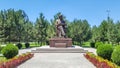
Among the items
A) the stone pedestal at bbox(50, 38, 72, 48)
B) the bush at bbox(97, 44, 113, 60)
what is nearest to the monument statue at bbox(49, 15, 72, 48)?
the stone pedestal at bbox(50, 38, 72, 48)

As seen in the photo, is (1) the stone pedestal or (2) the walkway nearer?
(2) the walkway

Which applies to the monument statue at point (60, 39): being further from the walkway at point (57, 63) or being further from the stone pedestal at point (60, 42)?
the walkway at point (57, 63)

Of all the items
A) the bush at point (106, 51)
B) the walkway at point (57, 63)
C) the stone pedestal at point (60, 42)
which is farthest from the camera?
the stone pedestal at point (60, 42)

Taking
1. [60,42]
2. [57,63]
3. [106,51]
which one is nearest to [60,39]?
[60,42]

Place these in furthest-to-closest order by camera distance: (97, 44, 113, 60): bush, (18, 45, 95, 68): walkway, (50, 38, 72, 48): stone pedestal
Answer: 1. (50, 38, 72, 48): stone pedestal
2. (97, 44, 113, 60): bush
3. (18, 45, 95, 68): walkway

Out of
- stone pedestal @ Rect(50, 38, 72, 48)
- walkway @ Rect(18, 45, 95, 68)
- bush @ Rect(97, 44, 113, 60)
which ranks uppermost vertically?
stone pedestal @ Rect(50, 38, 72, 48)

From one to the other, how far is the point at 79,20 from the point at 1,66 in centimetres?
5449

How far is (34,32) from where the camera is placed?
2285 inches

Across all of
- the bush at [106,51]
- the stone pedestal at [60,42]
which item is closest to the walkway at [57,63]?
the bush at [106,51]

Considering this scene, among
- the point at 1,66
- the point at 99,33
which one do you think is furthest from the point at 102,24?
the point at 1,66

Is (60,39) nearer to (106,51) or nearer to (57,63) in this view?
(106,51)

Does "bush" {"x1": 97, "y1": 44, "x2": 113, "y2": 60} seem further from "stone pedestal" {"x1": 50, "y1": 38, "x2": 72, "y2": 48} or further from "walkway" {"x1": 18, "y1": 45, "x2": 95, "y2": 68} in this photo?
"stone pedestal" {"x1": 50, "y1": 38, "x2": 72, "y2": 48}

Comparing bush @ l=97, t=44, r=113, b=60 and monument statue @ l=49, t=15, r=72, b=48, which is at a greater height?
monument statue @ l=49, t=15, r=72, b=48

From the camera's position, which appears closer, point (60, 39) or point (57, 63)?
point (57, 63)
